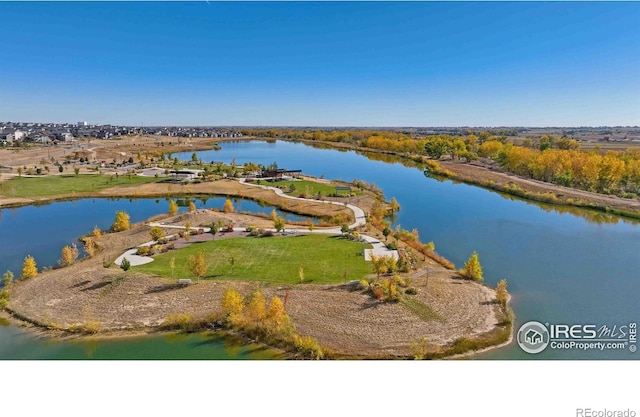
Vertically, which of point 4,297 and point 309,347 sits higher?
point 4,297

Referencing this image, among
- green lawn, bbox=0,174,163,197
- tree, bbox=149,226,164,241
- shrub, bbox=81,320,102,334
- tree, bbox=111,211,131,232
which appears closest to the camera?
shrub, bbox=81,320,102,334

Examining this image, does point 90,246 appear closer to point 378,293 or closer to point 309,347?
point 309,347

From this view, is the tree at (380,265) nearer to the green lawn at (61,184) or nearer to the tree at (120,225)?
the tree at (120,225)

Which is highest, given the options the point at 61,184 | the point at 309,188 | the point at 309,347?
the point at 61,184

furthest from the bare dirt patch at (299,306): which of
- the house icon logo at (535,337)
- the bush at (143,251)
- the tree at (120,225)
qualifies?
the tree at (120,225)

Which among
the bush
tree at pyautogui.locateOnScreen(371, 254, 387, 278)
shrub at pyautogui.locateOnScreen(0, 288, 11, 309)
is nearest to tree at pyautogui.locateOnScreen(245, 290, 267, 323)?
tree at pyautogui.locateOnScreen(371, 254, 387, 278)

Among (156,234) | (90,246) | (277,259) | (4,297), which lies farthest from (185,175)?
(4,297)

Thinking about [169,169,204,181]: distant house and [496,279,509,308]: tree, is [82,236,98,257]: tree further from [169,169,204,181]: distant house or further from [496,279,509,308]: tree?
[169,169,204,181]: distant house
